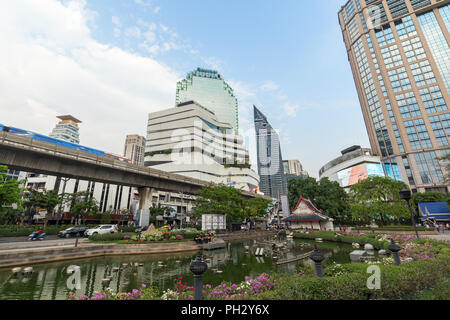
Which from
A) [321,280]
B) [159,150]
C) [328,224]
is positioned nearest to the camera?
[321,280]

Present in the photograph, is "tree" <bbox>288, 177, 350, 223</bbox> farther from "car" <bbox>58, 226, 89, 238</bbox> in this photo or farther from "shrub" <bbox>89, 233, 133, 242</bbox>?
"car" <bbox>58, 226, 89, 238</bbox>

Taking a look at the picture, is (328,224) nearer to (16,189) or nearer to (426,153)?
(16,189)

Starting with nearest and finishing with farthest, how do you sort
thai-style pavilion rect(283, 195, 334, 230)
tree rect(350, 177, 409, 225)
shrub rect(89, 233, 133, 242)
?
1. shrub rect(89, 233, 133, 242)
2. tree rect(350, 177, 409, 225)
3. thai-style pavilion rect(283, 195, 334, 230)

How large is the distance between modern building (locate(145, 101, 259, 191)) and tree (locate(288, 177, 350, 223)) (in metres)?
27.5

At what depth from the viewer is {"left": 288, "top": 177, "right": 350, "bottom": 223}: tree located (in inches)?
1747

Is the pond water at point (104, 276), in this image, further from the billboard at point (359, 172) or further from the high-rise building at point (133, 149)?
the high-rise building at point (133, 149)

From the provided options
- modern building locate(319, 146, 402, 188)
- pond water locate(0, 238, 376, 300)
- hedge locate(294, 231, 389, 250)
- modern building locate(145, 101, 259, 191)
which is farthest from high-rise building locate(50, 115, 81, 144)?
modern building locate(319, 146, 402, 188)

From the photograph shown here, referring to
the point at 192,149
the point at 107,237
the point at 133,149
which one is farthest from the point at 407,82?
the point at 133,149

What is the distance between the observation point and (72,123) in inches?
5871

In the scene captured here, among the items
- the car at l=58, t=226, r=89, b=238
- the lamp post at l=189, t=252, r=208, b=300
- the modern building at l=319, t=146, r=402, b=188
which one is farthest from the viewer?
the modern building at l=319, t=146, r=402, b=188

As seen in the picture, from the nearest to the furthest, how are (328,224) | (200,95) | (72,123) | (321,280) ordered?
(321,280) < (328,224) < (200,95) < (72,123)

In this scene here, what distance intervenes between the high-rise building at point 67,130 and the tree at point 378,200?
171325mm
